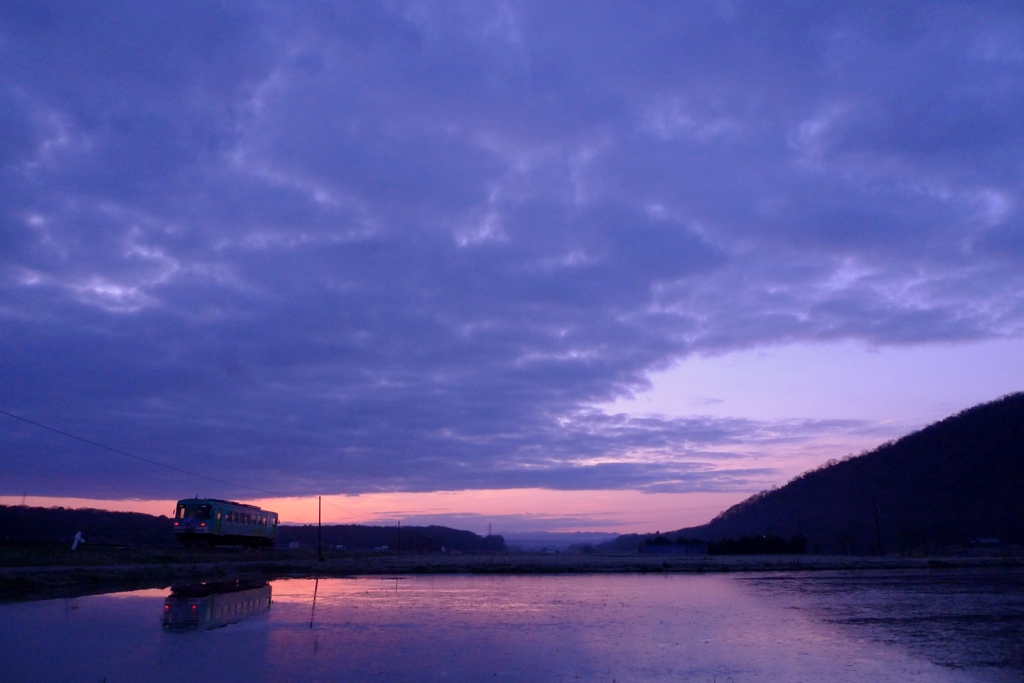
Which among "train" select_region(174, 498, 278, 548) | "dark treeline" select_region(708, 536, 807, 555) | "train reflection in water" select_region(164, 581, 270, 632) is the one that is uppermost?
"train" select_region(174, 498, 278, 548)

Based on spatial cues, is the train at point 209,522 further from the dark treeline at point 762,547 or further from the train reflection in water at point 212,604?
the dark treeline at point 762,547

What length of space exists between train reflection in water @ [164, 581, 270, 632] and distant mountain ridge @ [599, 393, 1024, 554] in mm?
80676

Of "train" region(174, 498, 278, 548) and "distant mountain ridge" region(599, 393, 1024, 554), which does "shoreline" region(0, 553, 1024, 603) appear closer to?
"train" region(174, 498, 278, 548)

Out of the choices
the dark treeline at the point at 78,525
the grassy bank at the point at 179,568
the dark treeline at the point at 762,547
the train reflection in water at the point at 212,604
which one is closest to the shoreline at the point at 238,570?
the grassy bank at the point at 179,568

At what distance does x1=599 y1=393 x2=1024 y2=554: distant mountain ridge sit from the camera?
103500 millimetres

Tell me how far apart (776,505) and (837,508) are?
142 ft

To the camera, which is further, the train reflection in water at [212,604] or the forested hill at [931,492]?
the forested hill at [931,492]

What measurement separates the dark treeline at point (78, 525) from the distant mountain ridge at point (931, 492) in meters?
95.9

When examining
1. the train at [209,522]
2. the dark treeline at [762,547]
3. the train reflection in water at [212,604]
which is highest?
the train at [209,522]

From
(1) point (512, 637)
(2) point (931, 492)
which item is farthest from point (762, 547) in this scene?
(1) point (512, 637)

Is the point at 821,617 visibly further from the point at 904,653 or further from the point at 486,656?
the point at 486,656

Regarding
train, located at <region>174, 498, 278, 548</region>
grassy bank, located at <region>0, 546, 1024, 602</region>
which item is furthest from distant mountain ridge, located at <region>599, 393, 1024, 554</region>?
train, located at <region>174, 498, 278, 548</region>

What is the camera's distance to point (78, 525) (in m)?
107

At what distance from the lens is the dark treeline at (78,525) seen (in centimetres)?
9463
